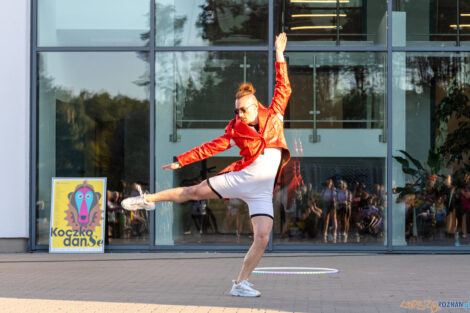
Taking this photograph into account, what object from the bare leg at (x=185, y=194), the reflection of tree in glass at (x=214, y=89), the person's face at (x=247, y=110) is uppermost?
the reflection of tree in glass at (x=214, y=89)

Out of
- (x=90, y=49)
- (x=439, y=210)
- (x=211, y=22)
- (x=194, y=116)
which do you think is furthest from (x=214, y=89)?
(x=439, y=210)

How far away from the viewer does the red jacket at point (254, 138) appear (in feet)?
25.6

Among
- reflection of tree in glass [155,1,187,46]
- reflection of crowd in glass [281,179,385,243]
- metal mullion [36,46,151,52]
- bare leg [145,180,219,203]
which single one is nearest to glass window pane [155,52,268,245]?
reflection of tree in glass [155,1,187,46]

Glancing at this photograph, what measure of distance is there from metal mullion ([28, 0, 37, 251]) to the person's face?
749 cm

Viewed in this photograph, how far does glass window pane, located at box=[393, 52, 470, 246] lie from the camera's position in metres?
14.1

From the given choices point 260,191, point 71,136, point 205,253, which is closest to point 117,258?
point 205,253

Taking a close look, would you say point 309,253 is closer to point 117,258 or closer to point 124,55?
point 117,258

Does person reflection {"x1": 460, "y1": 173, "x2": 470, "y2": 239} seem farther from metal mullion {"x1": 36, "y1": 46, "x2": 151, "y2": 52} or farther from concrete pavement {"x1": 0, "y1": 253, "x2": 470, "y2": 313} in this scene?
metal mullion {"x1": 36, "y1": 46, "x2": 151, "y2": 52}

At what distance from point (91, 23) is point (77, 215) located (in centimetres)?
359

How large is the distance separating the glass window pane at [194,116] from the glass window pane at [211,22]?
253 millimetres

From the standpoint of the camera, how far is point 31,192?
14359 millimetres

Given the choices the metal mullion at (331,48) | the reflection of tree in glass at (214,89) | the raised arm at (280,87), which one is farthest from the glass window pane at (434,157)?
the raised arm at (280,87)

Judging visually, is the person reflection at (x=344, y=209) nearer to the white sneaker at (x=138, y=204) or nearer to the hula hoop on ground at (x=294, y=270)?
the hula hoop on ground at (x=294, y=270)

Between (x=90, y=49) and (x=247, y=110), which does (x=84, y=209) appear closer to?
(x=90, y=49)
